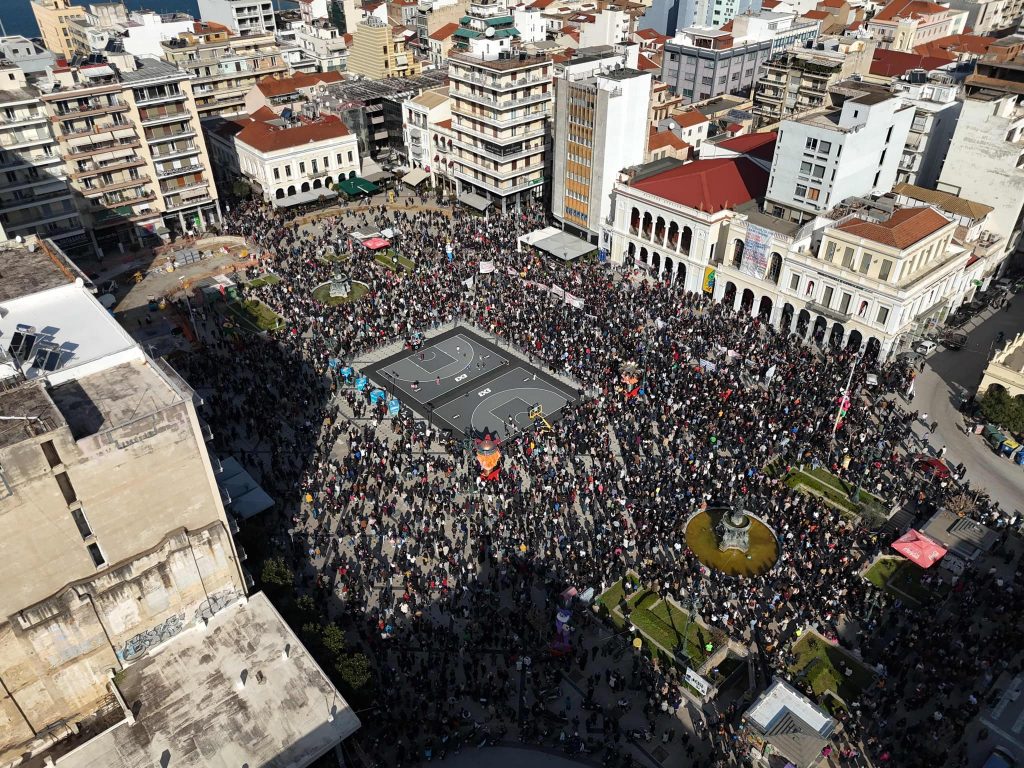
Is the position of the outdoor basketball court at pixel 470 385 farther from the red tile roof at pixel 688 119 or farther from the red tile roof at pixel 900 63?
the red tile roof at pixel 900 63

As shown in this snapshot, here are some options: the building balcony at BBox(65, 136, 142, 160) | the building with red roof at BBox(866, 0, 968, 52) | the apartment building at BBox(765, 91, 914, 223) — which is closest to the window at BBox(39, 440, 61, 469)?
the building balcony at BBox(65, 136, 142, 160)

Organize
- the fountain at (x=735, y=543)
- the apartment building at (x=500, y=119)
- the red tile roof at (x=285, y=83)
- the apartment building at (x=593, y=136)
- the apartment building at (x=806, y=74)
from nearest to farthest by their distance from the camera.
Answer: the fountain at (x=735, y=543) < the apartment building at (x=593, y=136) < the apartment building at (x=500, y=119) < the apartment building at (x=806, y=74) < the red tile roof at (x=285, y=83)

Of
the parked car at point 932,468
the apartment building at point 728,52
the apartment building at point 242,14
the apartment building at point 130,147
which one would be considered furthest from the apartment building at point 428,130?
the parked car at point 932,468

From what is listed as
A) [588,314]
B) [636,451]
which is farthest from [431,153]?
[636,451]

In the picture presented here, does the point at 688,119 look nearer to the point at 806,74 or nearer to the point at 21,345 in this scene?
the point at 806,74

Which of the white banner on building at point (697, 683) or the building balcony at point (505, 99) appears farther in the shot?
the building balcony at point (505, 99)

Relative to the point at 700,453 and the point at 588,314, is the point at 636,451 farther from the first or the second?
the point at 588,314
